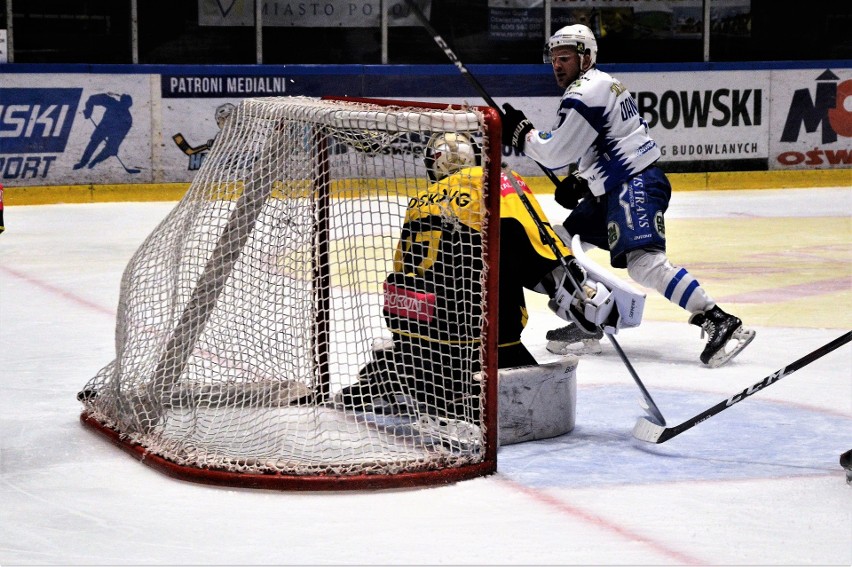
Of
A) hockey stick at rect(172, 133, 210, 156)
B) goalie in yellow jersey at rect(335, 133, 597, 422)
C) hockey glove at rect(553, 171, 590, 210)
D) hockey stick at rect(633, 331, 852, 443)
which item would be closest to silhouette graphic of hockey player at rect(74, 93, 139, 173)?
hockey stick at rect(172, 133, 210, 156)

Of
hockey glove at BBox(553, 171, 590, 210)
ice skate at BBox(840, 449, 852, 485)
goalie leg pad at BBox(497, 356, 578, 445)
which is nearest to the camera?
ice skate at BBox(840, 449, 852, 485)

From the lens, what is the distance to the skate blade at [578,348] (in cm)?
465

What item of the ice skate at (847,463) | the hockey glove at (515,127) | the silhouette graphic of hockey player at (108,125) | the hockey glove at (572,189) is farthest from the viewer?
the silhouette graphic of hockey player at (108,125)

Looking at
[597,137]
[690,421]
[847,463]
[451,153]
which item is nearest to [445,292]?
[451,153]

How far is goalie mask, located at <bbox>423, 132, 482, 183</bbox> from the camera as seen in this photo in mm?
3264

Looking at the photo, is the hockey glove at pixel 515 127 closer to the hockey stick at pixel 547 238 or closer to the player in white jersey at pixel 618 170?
the player in white jersey at pixel 618 170

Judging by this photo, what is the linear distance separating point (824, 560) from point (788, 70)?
28.2ft

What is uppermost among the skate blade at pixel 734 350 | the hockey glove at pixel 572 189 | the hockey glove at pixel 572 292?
the hockey glove at pixel 572 189

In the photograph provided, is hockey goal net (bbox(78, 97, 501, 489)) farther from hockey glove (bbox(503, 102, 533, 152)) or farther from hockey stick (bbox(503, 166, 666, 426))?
hockey glove (bbox(503, 102, 533, 152))

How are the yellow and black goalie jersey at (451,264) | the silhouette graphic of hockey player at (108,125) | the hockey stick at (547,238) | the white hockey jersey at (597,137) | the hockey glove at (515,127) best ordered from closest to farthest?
the yellow and black goalie jersey at (451,264)
the hockey stick at (547,238)
the hockey glove at (515,127)
the white hockey jersey at (597,137)
the silhouette graphic of hockey player at (108,125)

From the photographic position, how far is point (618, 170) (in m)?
4.54

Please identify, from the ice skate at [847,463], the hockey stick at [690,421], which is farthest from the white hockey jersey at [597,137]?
the ice skate at [847,463]

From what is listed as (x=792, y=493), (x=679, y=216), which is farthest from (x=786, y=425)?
(x=679, y=216)

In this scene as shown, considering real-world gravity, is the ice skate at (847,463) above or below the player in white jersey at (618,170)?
below
